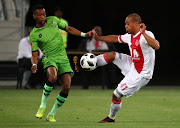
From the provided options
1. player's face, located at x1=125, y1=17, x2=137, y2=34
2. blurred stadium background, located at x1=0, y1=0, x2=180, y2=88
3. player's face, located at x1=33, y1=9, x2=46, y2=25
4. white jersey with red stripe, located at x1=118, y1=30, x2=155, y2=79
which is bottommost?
blurred stadium background, located at x1=0, y1=0, x2=180, y2=88

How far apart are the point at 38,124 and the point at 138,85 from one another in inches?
63.9

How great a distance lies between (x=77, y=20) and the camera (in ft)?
94.4

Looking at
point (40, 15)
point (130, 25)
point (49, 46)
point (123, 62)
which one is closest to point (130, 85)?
point (123, 62)

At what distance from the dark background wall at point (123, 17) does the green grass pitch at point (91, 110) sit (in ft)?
49.6

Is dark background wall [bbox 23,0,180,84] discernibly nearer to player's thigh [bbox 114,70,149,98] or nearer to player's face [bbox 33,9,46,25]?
player's face [bbox 33,9,46,25]

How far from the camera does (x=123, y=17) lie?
29.7m

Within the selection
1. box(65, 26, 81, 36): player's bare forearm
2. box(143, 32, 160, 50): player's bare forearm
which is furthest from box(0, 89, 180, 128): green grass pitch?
box(65, 26, 81, 36): player's bare forearm

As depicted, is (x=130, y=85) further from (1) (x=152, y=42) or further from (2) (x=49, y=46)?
(2) (x=49, y=46)

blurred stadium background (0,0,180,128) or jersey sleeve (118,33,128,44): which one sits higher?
jersey sleeve (118,33,128,44)

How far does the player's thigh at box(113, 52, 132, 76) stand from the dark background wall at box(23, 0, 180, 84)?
1954 centimetres

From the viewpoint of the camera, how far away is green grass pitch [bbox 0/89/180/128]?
7.21m

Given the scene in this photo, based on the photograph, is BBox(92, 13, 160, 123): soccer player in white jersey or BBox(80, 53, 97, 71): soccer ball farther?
BBox(80, 53, 97, 71): soccer ball

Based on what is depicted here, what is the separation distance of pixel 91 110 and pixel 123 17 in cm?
2101

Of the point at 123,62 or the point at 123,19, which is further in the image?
the point at 123,19
